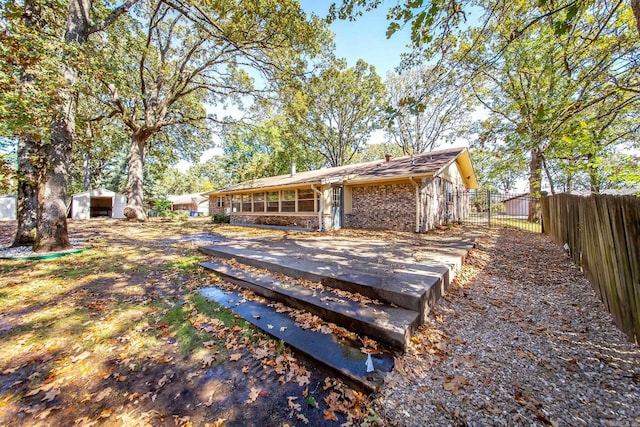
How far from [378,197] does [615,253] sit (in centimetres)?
873

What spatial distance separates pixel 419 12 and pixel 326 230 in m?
9.16

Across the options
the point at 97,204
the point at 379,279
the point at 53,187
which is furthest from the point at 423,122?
the point at 97,204

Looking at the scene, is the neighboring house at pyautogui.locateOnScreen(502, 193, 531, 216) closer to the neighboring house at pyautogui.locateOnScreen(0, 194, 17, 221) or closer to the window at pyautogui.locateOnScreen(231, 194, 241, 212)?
the window at pyautogui.locateOnScreen(231, 194, 241, 212)

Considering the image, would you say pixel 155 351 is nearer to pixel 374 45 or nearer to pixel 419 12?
pixel 419 12

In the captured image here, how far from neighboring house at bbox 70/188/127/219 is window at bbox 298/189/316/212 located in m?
17.7

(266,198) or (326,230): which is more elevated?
(266,198)

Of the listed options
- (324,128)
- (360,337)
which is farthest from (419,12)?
(324,128)

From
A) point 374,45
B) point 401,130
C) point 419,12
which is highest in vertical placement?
point 401,130

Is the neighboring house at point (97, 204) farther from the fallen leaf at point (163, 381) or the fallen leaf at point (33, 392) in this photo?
the fallen leaf at point (163, 381)

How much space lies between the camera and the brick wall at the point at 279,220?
11869 mm

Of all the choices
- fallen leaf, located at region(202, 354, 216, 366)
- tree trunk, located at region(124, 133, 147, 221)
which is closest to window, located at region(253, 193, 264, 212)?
tree trunk, located at region(124, 133, 147, 221)

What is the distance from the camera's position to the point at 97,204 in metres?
22.8

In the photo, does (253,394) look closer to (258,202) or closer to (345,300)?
(345,300)

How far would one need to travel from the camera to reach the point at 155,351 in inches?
105
